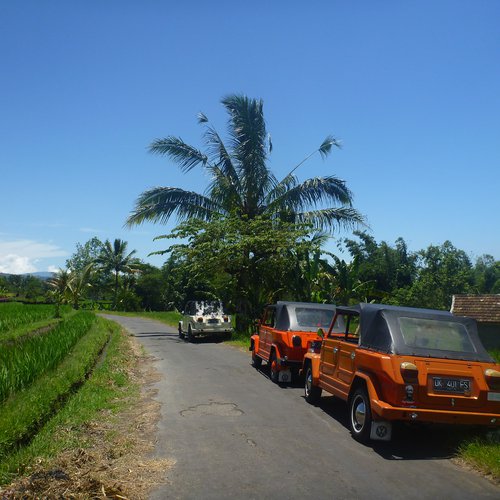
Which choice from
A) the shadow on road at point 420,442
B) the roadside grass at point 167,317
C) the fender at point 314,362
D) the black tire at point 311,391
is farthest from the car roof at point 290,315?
the roadside grass at point 167,317

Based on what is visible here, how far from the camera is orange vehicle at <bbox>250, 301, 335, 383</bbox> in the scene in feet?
38.0

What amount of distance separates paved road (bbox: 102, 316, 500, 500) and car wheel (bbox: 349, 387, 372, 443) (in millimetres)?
148

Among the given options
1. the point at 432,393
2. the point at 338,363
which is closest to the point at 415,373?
the point at 432,393

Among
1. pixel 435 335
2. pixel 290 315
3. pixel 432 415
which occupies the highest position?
pixel 290 315

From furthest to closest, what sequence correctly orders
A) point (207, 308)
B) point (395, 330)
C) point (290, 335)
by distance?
point (207, 308) < point (290, 335) < point (395, 330)

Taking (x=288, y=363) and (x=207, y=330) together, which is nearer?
(x=288, y=363)

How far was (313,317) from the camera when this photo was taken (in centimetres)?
1247

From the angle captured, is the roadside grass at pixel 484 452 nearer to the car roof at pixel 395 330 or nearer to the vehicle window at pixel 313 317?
the car roof at pixel 395 330

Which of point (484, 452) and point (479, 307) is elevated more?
point (479, 307)

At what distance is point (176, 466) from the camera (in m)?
6.02

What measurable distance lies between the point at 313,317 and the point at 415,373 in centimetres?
589

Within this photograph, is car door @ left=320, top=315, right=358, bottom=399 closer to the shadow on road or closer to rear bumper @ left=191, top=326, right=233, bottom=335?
the shadow on road

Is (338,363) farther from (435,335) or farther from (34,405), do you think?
(34,405)

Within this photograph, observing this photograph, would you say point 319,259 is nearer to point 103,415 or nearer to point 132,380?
point 132,380
